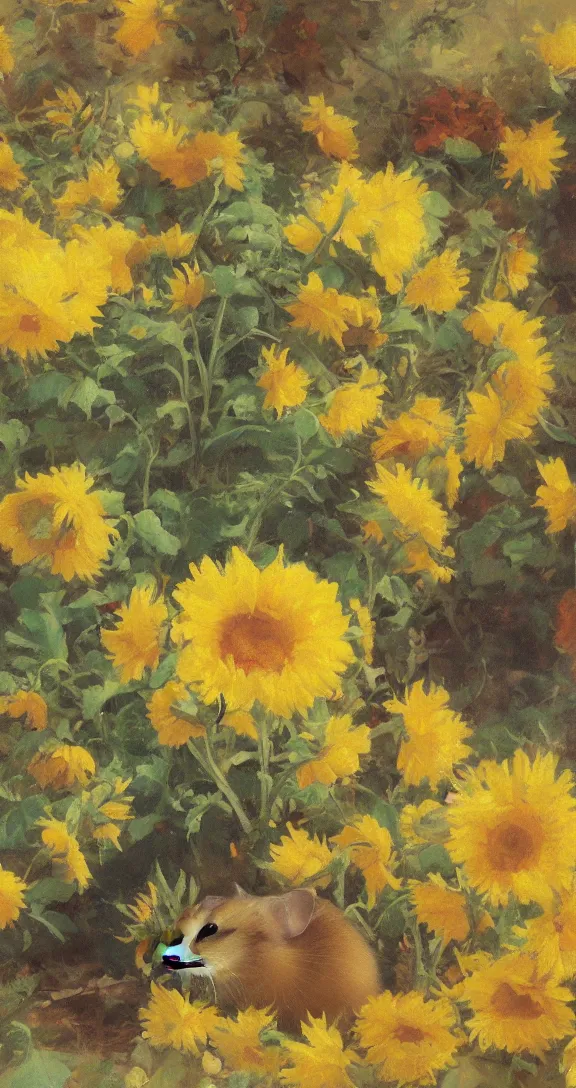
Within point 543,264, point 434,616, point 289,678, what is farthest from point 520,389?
point 289,678

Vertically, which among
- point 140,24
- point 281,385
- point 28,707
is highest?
point 140,24

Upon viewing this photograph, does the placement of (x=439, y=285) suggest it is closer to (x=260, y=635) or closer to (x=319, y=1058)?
(x=260, y=635)

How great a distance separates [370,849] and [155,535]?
1.37ft

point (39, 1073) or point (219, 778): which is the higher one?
point (219, 778)

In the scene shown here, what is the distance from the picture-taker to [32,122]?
43.7 inches

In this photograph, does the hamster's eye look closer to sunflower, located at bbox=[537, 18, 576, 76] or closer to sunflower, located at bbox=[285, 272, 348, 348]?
sunflower, located at bbox=[285, 272, 348, 348]

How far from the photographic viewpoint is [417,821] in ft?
3.55

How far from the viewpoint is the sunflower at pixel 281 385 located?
3.59ft

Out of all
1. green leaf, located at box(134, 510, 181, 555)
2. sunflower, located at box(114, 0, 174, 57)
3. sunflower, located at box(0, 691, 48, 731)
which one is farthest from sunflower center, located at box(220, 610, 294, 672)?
sunflower, located at box(114, 0, 174, 57)

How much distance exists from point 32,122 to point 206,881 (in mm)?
868

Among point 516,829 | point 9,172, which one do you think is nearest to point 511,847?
point 516,829

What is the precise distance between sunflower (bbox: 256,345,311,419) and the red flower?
297mm

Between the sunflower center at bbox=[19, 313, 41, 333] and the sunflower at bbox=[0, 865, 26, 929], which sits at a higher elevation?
the sunflower center at bbox=[19, 313, 41, 333]

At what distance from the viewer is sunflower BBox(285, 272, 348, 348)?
1103 mm
